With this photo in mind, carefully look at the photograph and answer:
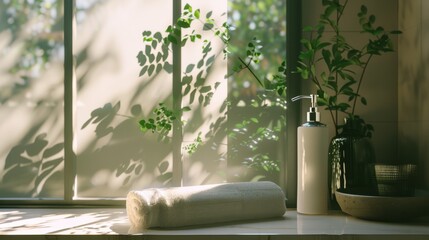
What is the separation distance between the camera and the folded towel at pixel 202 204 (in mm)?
1442

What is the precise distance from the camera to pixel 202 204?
150 cm

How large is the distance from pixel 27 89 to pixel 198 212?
2.57 feet

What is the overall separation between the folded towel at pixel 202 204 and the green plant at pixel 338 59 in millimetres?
361

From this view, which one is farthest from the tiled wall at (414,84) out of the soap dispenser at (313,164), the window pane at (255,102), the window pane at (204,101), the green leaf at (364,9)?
the window pane at (204,101)

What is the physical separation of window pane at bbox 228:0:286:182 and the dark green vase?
0.23 metres

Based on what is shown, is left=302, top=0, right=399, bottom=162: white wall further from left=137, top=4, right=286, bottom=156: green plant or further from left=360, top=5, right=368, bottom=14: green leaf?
left=137, top=4, right=286, bottom=156: green plant

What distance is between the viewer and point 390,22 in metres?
1.82

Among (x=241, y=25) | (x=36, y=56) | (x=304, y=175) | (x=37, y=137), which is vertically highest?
(x=241, y=25)

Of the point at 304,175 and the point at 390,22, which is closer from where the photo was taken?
the point at 304,175

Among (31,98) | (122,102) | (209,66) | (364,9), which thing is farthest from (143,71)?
(364,9)

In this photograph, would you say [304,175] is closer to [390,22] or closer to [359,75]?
[359,75]

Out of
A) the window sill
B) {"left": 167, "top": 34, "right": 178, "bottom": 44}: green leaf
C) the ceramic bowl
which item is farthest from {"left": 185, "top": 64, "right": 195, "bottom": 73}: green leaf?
the ceramic bowl

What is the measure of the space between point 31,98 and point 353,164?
1109 mm

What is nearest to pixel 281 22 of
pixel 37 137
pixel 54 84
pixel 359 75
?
pixel 359 75
